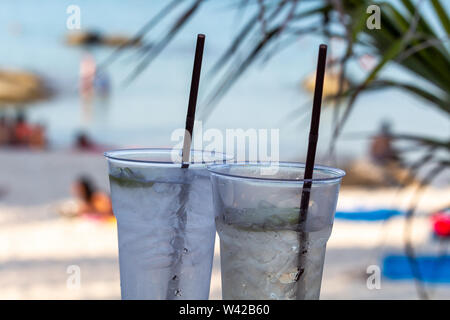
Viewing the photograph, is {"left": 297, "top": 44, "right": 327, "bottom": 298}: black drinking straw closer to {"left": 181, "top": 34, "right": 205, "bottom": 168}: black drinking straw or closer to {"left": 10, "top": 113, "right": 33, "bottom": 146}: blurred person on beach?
{"left": 181, "top": 34, "right": 205, "bottom": 168}: black drinking straw

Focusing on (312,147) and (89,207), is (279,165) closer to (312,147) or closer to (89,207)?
(312,147)

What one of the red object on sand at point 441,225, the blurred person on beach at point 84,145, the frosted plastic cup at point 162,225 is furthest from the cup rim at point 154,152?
the blurred person on beach at point 84,145

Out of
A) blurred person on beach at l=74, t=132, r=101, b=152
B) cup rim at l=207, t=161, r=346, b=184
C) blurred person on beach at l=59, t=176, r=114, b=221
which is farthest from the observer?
blurred person on beach at l=74, t=132, r=101, b=152

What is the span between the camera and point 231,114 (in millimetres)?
11445

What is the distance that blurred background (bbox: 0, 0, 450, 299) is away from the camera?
63 cm

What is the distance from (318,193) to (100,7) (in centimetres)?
1374

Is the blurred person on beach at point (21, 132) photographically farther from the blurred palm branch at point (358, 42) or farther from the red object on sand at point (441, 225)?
the blurred palm branch at point (358, 42)

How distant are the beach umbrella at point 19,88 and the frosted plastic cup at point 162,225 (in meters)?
10.1

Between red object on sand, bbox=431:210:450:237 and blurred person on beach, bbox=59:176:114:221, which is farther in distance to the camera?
blurred person on beach, bbox=59:176:114:221

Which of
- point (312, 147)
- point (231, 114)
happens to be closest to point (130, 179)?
point (312, 147)

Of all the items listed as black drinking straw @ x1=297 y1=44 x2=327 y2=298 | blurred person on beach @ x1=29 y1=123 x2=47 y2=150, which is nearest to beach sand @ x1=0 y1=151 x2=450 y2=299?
black drinking straw @ x1=297 y1=44 x2=327 y2=298

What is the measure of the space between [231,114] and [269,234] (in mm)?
11086

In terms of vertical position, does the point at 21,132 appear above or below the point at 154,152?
below

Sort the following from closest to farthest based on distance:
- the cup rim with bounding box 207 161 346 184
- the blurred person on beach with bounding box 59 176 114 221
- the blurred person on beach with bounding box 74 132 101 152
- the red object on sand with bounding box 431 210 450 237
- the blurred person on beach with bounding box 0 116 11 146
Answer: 1. the cup rim with bounding box 207 161 346 184
2. the red object on sand with bounding box 431 210 450 237
3. the blurred person on beach with bounding box 59 176 114 221
4. the blurred person on beach with bounding box 74 132 101 152
5. the blurred person on beach with bounding box 0 116 11 146
